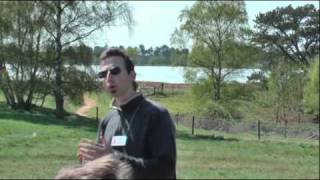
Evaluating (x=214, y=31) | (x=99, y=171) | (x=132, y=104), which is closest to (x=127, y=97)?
(x=132, y=104)

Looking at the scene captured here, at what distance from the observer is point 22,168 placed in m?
14.1

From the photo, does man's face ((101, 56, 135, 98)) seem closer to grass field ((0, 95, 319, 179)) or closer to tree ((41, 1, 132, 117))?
grass field ((0, 95, 319, 179))

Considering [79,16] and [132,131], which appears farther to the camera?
[79,16]

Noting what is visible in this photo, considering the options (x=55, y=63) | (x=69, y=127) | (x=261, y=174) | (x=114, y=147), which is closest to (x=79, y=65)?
(x=55, y=63)

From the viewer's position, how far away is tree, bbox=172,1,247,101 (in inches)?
1710

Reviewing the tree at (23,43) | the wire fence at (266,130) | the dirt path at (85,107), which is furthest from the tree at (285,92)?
the tree at (23,43)

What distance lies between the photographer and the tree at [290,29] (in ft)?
196

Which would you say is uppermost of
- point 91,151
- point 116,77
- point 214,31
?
point 214,31

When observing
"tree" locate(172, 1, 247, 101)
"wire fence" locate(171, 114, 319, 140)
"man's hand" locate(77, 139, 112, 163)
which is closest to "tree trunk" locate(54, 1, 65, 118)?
"wire fence" locate(171, 114, 319, 140)

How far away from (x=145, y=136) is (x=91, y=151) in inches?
11.2

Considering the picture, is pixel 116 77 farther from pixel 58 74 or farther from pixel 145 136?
pixel 58 74

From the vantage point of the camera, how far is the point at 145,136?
3.15 metres

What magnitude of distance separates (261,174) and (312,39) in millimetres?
47944

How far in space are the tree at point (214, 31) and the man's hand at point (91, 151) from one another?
4049 cm
